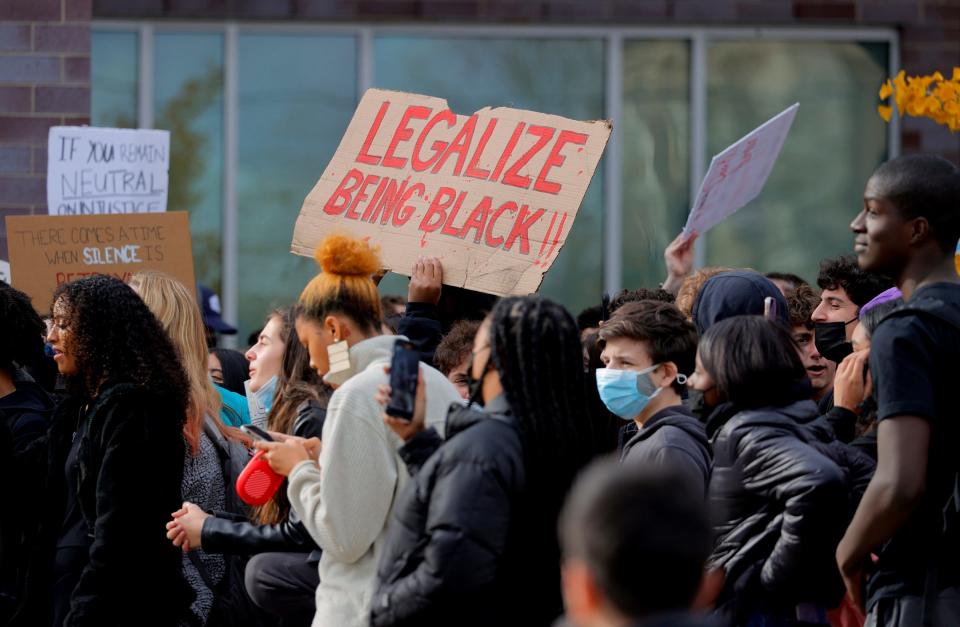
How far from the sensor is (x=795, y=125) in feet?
34.9

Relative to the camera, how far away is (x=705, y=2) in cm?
1052

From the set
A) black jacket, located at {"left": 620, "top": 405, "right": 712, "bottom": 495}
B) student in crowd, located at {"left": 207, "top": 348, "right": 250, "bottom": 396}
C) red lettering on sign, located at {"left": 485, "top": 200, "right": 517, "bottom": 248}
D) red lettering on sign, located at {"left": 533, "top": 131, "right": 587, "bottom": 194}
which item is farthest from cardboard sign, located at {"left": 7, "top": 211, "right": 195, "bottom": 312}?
black jacket, located at {"left": 620, "top": 405, "right": 712, "bottom": 495}

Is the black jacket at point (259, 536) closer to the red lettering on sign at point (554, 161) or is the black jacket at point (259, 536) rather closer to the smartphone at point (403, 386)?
the smartphone at point (403, 386)

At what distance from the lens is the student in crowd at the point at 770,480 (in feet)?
13.7

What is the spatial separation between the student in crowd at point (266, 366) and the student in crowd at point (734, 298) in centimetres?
159

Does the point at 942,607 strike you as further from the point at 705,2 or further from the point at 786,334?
the point at 705,2

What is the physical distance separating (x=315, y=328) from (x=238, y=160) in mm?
6427

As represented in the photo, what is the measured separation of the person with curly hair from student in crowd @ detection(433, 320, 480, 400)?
118 centimetres

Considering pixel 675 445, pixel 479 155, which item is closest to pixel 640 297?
pixel 479 155

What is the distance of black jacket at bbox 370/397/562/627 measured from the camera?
10.8ft

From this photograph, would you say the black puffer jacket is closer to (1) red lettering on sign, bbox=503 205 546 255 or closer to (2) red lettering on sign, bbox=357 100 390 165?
(1) red lettering on sign, bbox=503 205 546 255

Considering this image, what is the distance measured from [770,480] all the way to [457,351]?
5.45ft

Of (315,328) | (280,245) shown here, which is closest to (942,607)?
(315,328)

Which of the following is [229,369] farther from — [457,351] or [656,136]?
[656,136]
